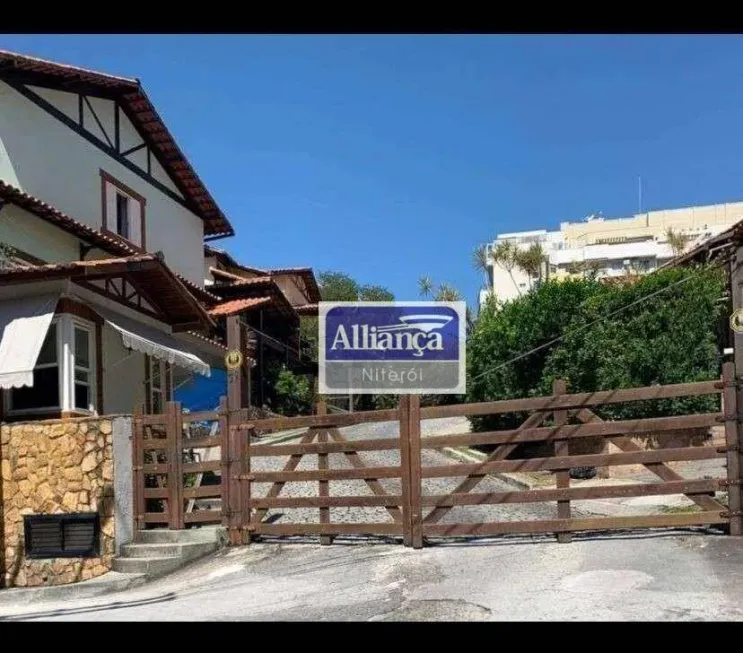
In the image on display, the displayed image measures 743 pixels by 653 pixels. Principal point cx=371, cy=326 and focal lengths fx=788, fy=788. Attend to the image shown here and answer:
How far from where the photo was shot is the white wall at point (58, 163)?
555 inches

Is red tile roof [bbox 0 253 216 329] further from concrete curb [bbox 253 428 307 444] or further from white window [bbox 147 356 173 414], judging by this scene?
concrete curb [bbox 253 428 307 444]

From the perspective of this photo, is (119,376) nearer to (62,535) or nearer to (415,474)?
(62,535)

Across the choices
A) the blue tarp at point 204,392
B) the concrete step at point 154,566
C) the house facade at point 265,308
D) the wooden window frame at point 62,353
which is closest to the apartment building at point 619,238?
the house facade at point 265,308

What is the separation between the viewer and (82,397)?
1277cm

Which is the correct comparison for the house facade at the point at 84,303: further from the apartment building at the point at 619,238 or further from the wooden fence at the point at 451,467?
the apartment building at the point at 619,238

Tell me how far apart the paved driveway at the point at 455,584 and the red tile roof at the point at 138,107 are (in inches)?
Answer: 385

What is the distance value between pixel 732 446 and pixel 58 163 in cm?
1287

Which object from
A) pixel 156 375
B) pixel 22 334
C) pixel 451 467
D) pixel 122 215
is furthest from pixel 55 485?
pixel 122 215

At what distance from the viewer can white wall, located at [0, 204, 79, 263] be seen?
42.5 ft

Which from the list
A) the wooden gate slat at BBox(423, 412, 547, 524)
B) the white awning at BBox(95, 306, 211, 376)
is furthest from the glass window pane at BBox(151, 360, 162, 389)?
the wooden gate slat at BBox(423, 412, 547, 524)

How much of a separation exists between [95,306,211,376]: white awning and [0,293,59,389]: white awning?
1.18 metres
